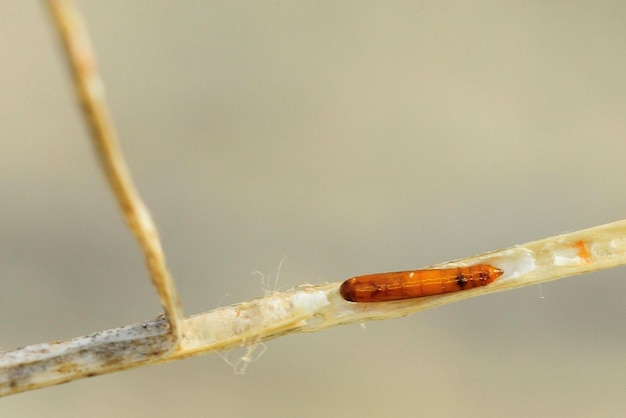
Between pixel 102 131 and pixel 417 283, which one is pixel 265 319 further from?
pixel 102 131

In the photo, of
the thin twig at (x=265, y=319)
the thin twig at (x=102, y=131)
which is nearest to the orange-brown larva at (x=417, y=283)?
the thin twig at (x=265, y=319)

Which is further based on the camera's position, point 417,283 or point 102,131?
point 417,283

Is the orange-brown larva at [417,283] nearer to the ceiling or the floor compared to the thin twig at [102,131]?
nearer to the floor

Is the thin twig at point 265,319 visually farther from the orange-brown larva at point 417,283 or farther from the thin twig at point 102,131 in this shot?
the thin twig at point 102,131

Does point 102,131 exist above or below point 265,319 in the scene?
above

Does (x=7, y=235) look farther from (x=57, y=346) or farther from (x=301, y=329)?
(x=301, y=329)

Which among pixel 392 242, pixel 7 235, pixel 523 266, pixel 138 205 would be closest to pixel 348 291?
pixel 523 266

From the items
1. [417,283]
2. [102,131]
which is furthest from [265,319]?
[102,131]
